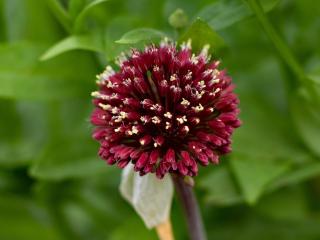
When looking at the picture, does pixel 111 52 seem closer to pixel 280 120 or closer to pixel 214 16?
pixel 214 16

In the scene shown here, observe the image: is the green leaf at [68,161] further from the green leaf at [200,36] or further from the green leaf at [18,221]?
the green leaf at [200,36]

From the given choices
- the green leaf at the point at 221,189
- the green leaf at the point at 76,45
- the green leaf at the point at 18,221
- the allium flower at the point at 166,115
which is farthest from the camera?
the green leaf at the point at 18,221

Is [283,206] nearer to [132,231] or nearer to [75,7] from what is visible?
[132,231]

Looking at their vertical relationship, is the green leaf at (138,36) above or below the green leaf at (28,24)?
below

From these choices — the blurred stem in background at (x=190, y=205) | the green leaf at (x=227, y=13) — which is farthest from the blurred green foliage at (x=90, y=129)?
the blurred stem in background at (x=190, y=205)

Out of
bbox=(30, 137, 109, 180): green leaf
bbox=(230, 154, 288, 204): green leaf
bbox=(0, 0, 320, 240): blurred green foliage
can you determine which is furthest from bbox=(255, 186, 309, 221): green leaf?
bbox=(30, 137, 109, 180): green leaf

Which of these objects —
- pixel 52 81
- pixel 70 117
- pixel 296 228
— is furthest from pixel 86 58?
pixel 296 228
